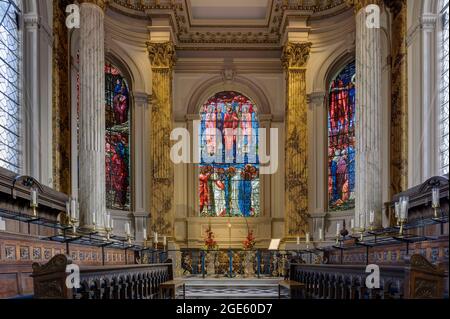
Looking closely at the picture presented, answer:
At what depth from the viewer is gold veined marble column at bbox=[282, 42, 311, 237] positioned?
19328 mm

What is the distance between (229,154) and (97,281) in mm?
15822

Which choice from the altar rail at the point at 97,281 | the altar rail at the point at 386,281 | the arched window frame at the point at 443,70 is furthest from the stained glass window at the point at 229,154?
the altar rail at the point at 386,281

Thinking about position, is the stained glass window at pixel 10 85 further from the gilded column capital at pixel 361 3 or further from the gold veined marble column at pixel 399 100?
the gold veined marble column at pixel 399 100

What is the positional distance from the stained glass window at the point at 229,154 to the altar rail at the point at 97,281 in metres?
9.94

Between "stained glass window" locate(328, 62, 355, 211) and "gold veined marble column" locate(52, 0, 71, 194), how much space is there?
8710 millimetres

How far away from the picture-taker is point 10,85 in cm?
1341

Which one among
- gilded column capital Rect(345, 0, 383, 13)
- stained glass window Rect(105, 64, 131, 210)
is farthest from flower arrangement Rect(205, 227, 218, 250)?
gilded column capital Rect(345, 0, 383, 13)

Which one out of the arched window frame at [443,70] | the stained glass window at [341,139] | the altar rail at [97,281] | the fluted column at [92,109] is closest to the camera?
the altar rail at [97,281]

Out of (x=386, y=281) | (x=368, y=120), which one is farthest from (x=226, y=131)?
(x=386, y=281)

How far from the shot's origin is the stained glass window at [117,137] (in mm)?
19641

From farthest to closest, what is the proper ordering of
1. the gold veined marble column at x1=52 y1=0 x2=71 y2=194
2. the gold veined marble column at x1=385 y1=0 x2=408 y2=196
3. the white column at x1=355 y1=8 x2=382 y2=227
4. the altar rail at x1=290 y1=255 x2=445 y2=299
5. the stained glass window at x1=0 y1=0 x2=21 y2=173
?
the gold veined marble column at x1=385 y1=0 x2=408 y2=196, the gold veined marble column at x1=52 y1=0 x2=71 y2=194, the white column at x1=355 y1=8 x2=382 y2=227, the stained glass window at x1=0 y1=0 x2=21 y2=173, the altar rail at x1=290 y1=255 x2=445 y2=299

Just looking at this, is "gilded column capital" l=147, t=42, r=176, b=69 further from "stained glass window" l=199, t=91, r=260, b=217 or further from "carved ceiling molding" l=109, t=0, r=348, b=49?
"stained glass window" l=199, t=91, r=260, b=217

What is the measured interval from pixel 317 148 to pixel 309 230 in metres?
2.61

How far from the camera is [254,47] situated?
70.5ft
